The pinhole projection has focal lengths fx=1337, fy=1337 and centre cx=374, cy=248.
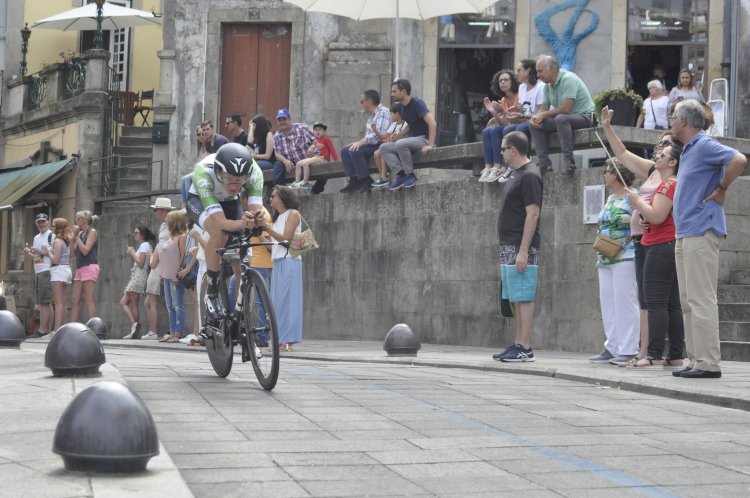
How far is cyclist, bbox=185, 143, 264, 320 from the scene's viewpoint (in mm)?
8844

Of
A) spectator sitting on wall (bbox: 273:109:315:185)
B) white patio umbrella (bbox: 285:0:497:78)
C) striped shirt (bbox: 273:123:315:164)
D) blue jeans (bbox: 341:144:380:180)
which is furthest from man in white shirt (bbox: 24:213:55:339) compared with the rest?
blue jeans (bbox: 341:144:380:180)

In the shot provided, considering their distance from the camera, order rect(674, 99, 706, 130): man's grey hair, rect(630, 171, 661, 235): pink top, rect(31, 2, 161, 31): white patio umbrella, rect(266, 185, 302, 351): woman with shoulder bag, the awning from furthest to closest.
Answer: rect(31, 2, 161, 31): white patio umbrella, the awning, rect(266, 185, 302, 351): woman with shoulder bag, rect(630, 171, 661, 235): pink top, rect(674, 99, 706, 130): man's grey hair

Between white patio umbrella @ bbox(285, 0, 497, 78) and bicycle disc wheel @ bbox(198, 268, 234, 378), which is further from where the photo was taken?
white patio umbrella @ bbox(285, 0, 497, 78)

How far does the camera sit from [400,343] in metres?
12.7

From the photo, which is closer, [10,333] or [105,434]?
[105,434]

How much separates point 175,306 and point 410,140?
3.85 meters

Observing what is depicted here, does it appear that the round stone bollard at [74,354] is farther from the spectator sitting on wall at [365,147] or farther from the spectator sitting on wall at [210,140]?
the spectator sitting on wall at [365,147]

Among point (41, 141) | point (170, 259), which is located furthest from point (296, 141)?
point (41, 141)

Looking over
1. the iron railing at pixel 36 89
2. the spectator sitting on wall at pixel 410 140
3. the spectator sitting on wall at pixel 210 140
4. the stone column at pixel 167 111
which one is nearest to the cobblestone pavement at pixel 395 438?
the spectator sitting on wall at pixel 210 140

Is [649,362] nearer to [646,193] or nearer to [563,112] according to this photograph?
[646,193]

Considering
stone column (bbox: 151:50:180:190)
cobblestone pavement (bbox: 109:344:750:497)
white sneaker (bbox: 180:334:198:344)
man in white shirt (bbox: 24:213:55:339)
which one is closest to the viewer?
cobblestone pavement (bbox: 109:344:750:497)

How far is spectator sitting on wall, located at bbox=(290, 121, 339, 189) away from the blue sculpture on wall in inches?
207

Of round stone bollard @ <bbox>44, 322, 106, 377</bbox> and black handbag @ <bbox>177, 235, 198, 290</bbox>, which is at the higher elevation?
black handbag @ <bbox>177, 235, 198, 290</bbox>

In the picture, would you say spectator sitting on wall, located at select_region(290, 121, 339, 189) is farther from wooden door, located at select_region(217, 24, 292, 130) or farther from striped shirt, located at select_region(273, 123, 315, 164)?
wooden door, located at select_region(217, 24, 292, 130)
